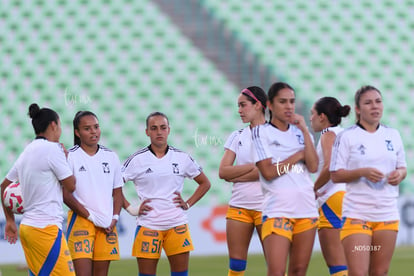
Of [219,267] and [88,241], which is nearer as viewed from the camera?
[88,241]

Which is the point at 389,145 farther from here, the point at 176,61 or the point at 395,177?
the point at 176,61

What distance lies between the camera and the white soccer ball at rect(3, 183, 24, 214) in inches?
225

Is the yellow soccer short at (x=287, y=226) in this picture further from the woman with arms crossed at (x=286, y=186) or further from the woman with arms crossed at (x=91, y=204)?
the woman with arms crossed at (x=91, y=204)

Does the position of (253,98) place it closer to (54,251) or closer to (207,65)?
(54,251)

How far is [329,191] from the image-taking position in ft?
21.4

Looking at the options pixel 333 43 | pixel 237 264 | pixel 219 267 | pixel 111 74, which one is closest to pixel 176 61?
pixel 111 74

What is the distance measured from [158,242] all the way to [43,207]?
4.25 feet

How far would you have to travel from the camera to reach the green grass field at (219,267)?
33.5 ft

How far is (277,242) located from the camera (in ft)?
17.0

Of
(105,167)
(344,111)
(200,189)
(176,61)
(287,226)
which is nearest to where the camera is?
(287,226)

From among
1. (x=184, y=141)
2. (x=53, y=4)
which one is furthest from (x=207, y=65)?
(x=53, y=4)

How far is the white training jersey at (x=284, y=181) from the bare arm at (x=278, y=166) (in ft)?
0.05

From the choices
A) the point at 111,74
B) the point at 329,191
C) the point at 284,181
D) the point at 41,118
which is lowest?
the point at 329,191

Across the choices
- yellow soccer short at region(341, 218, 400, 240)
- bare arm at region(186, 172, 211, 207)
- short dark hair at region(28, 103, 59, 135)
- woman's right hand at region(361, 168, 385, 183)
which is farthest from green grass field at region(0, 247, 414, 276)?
short dark hair at region(28, 103, 59, 135)
